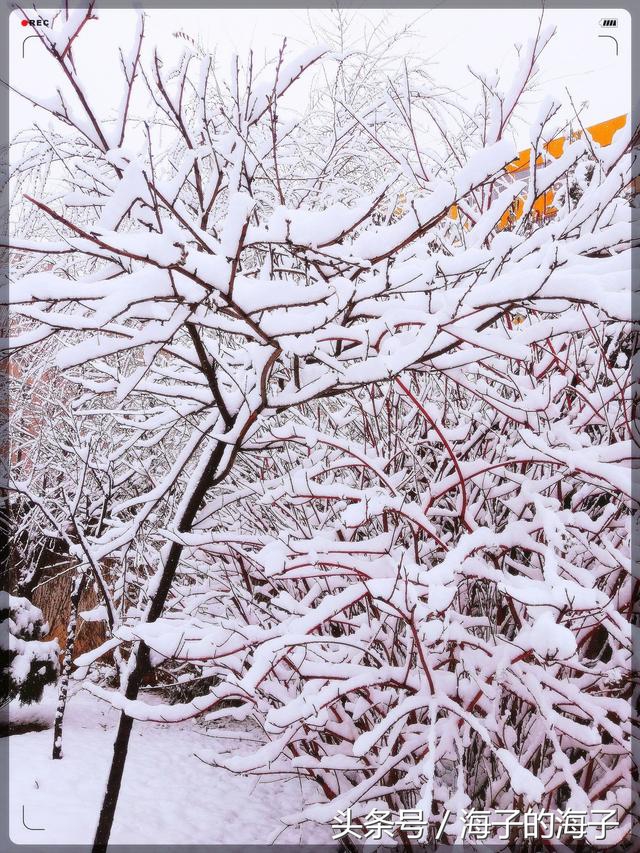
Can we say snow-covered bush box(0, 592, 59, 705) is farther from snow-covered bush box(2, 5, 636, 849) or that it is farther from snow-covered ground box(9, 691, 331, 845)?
snow-covered bush box(2, 5, 636, 849)

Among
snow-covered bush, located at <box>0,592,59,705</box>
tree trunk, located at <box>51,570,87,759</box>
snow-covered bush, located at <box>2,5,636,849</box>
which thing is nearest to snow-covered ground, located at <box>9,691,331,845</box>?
tree trunk, located at <box>51,570,87,759</box>

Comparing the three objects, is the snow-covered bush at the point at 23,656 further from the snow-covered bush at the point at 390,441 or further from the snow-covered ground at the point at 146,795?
the snow-covered bush at the point at 390,441

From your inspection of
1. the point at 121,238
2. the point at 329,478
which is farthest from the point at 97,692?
the point at 121,238

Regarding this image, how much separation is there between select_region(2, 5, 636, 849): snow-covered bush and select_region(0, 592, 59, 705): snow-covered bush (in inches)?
89.1

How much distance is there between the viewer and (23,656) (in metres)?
4.72

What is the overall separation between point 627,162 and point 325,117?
3502 millimetres

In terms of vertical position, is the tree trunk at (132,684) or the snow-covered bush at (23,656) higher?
the tree trunk at (132,684)

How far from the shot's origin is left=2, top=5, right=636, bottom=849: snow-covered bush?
1319 mm

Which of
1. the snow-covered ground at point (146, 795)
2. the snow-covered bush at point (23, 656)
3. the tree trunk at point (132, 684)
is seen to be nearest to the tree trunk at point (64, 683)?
the snow-covered ground at point (146, 795)

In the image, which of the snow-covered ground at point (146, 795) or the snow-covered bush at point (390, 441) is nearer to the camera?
the snow-covered bush at point (390, 441)

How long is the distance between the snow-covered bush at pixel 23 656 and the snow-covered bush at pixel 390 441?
2.26 meters

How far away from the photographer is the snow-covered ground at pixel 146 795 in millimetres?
3018

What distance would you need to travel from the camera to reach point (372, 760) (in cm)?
213

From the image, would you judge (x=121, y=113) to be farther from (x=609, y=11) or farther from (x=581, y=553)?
(x=581, y=553)
